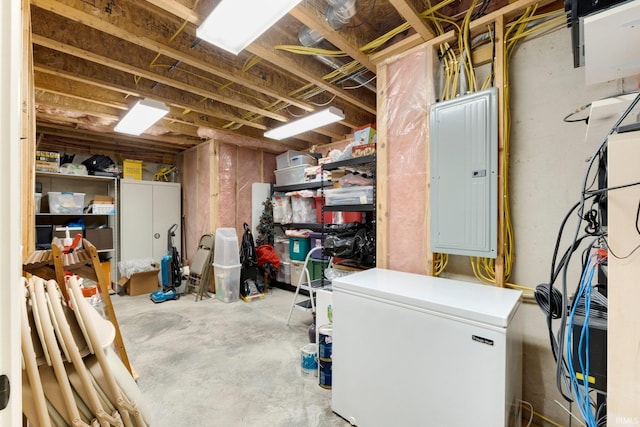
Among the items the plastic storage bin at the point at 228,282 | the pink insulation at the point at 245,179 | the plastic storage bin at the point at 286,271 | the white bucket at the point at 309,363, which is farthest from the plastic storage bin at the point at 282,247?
the white bucket at the point at 309,363

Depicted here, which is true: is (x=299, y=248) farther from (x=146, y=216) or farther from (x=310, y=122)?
(x=146, y=216)

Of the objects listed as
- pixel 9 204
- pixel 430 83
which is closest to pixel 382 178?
pixel 430 83

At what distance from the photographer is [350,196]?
254 cm

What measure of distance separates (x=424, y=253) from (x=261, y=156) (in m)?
3.83

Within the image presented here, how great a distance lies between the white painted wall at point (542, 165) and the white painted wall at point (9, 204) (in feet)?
7.20

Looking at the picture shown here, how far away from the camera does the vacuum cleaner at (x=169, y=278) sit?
4.15m

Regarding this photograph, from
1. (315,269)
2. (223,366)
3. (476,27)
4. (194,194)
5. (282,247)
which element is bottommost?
(223,366)

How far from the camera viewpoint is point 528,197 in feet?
5.62

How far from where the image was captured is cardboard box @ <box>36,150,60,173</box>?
3885 millimetres

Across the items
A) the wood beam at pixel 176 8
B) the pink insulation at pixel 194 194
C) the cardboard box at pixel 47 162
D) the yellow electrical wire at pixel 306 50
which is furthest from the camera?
the pink insulation at pixel 194 194

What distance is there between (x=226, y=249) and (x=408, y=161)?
3029 mm

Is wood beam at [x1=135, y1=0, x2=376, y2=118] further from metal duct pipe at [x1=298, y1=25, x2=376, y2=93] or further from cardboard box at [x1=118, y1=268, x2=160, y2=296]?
cardboard box at [x1=118, y1=268, x2=160, y2=296]

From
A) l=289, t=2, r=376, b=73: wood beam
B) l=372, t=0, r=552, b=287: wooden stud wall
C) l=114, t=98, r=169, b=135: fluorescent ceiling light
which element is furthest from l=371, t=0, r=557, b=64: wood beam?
l=114, t=98, r=169, b=135: fluorescent ceiling light

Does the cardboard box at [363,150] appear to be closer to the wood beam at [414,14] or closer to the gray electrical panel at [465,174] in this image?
the gray electrical panel at [465,174]
